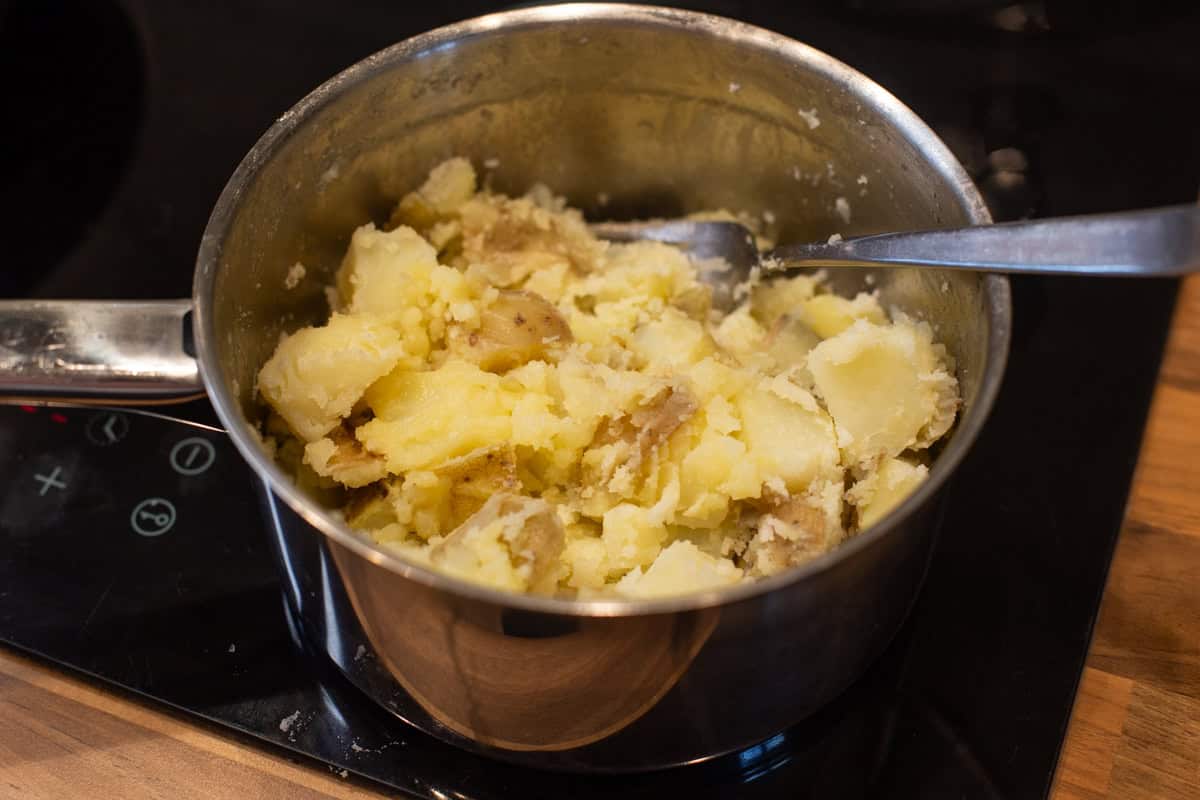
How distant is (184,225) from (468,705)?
651 mm

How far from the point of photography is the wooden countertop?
0.80 m

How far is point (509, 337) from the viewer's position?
912 millimetres

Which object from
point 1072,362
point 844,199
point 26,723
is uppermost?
point 844,199

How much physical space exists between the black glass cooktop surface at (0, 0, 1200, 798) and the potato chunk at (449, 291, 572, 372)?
220mm

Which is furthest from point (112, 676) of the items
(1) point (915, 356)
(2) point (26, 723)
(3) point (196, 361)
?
(1) point (915, 356)

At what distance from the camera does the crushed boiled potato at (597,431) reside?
80 centimetres

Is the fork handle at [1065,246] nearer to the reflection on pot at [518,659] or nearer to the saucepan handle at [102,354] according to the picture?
the reflection on pot at [518,659]

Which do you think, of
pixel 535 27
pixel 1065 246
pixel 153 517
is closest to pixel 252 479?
pixel 153 517

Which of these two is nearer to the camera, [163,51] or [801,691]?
[801,691]

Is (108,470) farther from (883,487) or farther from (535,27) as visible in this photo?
(883,487)

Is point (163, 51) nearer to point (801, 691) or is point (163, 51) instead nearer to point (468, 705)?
point (468, 705)

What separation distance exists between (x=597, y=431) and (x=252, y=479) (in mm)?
262

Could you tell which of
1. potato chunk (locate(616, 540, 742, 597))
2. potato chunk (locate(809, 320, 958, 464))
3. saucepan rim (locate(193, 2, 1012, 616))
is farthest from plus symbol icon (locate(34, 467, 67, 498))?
potato chunk (locate(809, 320, 958, 464))

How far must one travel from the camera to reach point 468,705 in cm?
73
